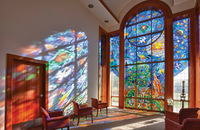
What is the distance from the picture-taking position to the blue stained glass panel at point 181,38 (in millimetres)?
5344

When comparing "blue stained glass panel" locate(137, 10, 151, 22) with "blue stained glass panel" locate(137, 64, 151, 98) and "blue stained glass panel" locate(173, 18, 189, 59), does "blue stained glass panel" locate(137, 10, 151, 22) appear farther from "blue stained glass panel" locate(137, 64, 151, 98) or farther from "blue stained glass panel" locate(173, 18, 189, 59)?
"blue stained glass panel" locate(137, 64, 151, 98)

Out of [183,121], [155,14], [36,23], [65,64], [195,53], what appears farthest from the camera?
[155,14]

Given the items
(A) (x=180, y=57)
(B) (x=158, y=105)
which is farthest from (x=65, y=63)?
(A) (x=180, y=57)

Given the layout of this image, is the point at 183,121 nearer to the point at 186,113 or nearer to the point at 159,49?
the point at 186,113


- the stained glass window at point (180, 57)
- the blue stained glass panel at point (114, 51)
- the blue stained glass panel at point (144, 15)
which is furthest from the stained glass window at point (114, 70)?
the stained glass window at point (180, 57)

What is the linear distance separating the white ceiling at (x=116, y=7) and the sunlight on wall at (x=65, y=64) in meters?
1.40

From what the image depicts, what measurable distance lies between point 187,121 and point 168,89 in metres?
3.24

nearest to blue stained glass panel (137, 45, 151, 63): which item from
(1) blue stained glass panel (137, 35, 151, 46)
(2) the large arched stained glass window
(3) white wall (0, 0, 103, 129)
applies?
(2) the large arched stained glass window

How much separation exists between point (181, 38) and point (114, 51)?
318cm

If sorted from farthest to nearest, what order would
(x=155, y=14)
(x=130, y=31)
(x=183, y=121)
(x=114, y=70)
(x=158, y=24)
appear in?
(x=114, y=70)
(x=130, y=31)
(x=155, y=14)
(x=158, y=24)
(x=183, y=121)

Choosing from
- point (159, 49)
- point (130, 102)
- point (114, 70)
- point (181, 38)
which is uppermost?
point (181, 38)

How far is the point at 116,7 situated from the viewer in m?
6.73

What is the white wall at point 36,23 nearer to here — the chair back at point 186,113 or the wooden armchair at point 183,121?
the wooden armchair at point 183,121

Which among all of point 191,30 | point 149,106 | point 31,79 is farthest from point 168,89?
point 31,79
